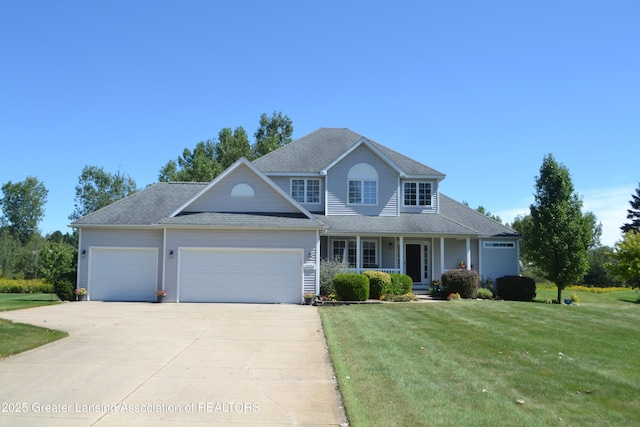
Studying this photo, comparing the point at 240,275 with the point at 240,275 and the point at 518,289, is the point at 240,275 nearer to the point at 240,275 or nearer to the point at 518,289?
the point at 240,275

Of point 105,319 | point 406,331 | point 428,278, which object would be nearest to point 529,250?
point 428,278

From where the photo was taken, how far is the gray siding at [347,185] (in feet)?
83.8

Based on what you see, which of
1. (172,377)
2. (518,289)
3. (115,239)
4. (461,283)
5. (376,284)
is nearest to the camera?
(172,377)

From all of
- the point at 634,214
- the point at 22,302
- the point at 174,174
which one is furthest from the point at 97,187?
the point at 634,214

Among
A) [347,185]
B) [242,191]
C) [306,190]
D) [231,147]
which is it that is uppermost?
[231,147]

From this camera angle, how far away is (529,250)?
24.5 meters

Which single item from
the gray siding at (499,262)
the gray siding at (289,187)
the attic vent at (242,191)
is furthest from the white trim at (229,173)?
the gray siding at (499,262)

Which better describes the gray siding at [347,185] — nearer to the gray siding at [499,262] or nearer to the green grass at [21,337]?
the gray siding at [499,262]

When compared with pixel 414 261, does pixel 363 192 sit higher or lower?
higher

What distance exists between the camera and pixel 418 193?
2662cm

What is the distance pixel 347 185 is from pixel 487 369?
18.0 meters

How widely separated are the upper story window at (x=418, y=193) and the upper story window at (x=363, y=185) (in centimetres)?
200

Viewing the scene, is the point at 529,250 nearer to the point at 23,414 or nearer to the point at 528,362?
the point at 528,362

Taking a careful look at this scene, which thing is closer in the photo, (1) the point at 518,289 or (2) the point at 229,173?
(2) the point at 229,173
